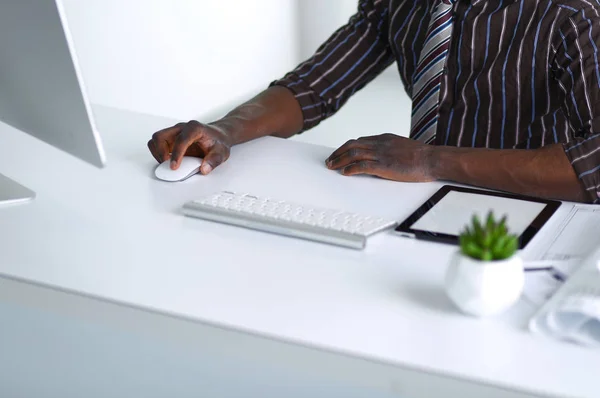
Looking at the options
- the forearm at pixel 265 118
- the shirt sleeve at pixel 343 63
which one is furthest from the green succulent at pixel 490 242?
the shirt sleeve at pixel 343 63

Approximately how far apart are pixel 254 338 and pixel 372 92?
3603 mm

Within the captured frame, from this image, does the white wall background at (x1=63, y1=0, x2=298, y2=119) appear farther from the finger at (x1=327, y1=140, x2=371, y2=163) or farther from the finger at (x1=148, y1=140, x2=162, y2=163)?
the finger at (x1=327, y1=140, x2=371, y2=163)

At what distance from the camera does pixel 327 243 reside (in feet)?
3.81

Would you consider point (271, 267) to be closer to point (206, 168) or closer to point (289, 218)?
point (289, 218)

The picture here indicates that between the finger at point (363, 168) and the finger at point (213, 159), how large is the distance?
0.24 m

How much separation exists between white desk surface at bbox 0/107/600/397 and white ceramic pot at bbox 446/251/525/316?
0.03 metres

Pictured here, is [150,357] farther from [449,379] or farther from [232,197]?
[449,379]

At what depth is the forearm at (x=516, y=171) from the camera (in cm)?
133

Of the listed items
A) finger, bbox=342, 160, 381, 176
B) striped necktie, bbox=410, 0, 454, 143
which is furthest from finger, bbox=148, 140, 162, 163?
striped necktie, bbox=410, 0, 454, 143

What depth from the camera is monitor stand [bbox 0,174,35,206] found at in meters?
1.33

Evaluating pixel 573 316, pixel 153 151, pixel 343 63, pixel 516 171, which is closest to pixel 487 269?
pixel 573 316

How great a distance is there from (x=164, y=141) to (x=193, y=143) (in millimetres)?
54

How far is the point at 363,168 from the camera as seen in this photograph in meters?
1.42

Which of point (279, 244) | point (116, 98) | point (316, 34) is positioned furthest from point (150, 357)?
point (316, 34)
